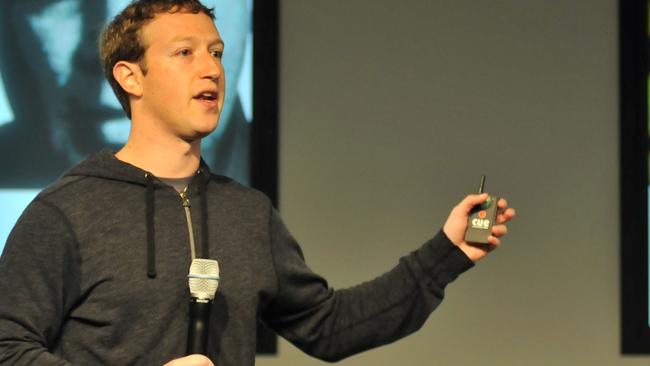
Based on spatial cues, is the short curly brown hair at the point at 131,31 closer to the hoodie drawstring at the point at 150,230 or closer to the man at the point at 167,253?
the man at the point at 167,253

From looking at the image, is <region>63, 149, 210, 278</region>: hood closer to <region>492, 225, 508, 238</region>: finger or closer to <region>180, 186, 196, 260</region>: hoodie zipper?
<region>180, 186, 196, 260</region>: hoodie zipper

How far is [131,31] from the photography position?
2000mm

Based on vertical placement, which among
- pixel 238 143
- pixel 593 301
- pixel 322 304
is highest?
pixel 238 143

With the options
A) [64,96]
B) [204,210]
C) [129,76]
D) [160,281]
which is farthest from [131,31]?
[64,96]

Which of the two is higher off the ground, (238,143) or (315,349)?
(238,143)

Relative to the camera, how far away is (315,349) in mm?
2082

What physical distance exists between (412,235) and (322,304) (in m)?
1.38

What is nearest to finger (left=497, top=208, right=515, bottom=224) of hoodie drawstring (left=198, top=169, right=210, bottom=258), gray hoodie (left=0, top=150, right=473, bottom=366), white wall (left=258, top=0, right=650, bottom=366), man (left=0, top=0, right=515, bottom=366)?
man (left=0, top=0, right=515, bottom=366)

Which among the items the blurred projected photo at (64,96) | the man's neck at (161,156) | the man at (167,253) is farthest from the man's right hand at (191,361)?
the blurred projected photo at (64,96)

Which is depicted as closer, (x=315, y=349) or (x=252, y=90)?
(x=315, y=349)

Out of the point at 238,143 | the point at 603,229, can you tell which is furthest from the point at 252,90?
the point at 603,229

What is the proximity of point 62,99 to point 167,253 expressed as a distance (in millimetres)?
1599

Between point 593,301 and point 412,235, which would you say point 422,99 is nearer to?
point 412,235

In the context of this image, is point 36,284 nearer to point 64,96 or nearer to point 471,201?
point 471,201
